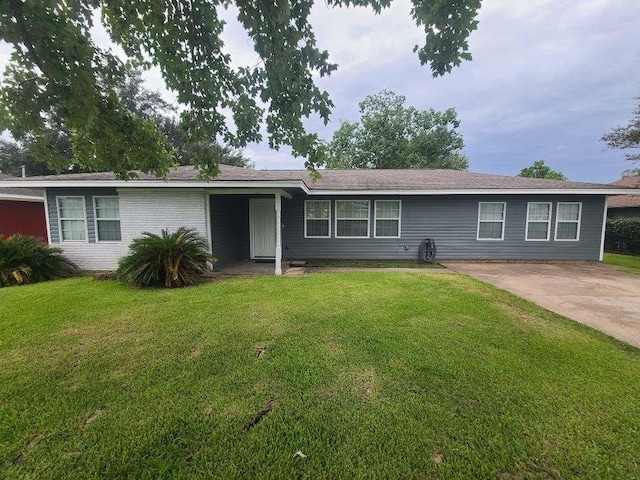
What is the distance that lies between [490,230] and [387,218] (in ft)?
11.6

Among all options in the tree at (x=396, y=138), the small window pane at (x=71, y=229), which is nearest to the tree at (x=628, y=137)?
the tree at (x=396, y=138)

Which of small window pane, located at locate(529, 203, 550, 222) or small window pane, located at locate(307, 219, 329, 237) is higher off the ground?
small window pane, located at locate(529, 203, 550, 222)

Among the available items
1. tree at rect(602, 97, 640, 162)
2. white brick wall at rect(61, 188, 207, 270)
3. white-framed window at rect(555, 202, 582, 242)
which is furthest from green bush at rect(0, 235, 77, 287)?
tree at rect(602, 97, 640, 162)

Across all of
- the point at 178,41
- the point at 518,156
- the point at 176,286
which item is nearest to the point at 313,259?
the point at 176,286

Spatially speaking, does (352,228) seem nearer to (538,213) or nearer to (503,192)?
(503,192)

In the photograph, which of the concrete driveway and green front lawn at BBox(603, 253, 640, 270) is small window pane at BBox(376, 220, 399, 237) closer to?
the concrete driveway

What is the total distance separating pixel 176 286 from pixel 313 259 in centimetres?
482

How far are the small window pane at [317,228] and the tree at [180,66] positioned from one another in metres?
6.51

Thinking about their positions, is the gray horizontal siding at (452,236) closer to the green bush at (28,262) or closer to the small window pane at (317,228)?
the small window pane at (317,228)

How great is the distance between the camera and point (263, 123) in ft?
11.3

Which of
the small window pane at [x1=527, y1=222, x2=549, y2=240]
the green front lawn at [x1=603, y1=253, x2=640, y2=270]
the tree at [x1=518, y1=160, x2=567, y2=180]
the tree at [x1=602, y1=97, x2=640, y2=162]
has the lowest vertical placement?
the green front lawn at [x1=603, y1=253, x2=640, y2=270]

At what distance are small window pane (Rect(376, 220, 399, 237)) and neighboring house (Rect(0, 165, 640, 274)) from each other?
1.3 inches

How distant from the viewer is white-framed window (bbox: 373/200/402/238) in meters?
9.93

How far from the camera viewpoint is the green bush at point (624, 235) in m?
13.1
